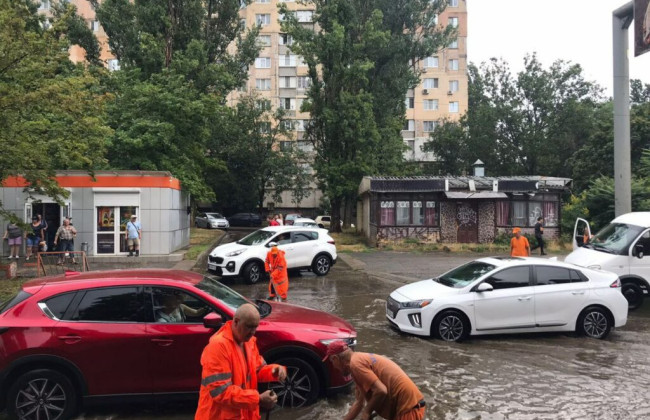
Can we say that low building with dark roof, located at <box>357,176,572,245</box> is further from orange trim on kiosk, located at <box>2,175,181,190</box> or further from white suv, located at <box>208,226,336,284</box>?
orange trim on kiosk, located at <box>2,175,181,190</box>

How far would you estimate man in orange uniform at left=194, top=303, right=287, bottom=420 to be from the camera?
3.32 m

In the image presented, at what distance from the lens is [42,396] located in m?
5.09

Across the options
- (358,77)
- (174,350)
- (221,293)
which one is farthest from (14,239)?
(358,77)

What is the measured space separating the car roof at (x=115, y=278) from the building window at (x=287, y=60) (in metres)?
57.4

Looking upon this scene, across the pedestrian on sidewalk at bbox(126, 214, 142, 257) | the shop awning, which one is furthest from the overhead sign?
the pedestrian on sidewalk at bbox(126, 214, 142, 257)

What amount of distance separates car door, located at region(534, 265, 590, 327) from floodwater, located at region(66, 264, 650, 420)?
0.37 meters

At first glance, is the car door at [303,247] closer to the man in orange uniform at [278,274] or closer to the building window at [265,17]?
the man in orange uniform at [278,274]

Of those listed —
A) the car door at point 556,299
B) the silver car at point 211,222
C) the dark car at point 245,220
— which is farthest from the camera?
the dark car at point 245,220

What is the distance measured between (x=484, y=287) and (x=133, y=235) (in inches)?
556

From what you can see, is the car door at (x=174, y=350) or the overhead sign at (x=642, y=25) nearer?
the car door at (x=174, y=350)

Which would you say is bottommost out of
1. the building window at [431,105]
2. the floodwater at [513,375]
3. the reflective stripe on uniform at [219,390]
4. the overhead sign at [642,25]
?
the floodwater at [513,375]

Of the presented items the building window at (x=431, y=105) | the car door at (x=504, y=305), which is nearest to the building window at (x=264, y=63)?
the building window at (x=431, y=105)

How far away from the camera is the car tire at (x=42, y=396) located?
198 inches

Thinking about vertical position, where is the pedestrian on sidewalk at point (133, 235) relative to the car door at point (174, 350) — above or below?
above
